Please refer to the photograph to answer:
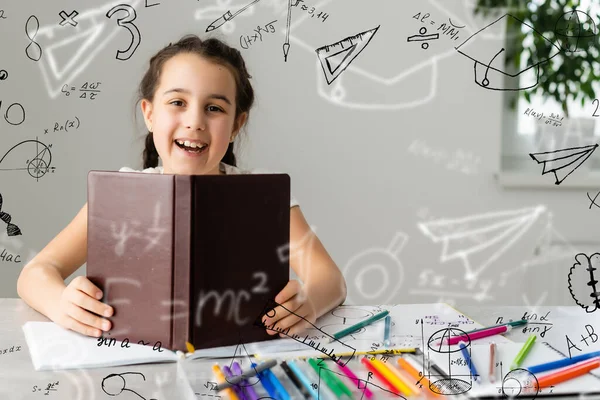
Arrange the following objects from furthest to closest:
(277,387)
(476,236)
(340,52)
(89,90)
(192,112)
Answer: (476,236), (89,90), (340,52), (192,112), (277,387)

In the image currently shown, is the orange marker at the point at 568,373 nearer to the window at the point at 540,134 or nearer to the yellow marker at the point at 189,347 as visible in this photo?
the yellow marker at the point at 189,347

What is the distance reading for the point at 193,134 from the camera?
0.70 metres

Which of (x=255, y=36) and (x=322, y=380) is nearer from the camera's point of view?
(x=322, y=380)

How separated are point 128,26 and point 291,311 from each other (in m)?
0.48

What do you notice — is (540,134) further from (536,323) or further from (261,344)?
(261,344)

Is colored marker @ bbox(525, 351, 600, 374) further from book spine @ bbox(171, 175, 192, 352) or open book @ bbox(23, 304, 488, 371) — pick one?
book spine @ bbox(171, 175, 192, 352)

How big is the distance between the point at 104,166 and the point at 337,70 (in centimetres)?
37

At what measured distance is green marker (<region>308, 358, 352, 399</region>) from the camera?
1.36 ft

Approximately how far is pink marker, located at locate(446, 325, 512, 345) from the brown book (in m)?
0.15

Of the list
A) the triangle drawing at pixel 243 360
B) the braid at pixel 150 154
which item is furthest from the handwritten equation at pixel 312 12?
the triangle drawing at pixel 243 360

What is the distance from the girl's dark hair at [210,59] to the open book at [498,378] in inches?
16.3

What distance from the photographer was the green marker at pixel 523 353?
47cm

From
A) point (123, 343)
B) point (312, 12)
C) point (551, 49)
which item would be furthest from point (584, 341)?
point (551, 49)

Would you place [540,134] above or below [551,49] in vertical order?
below
